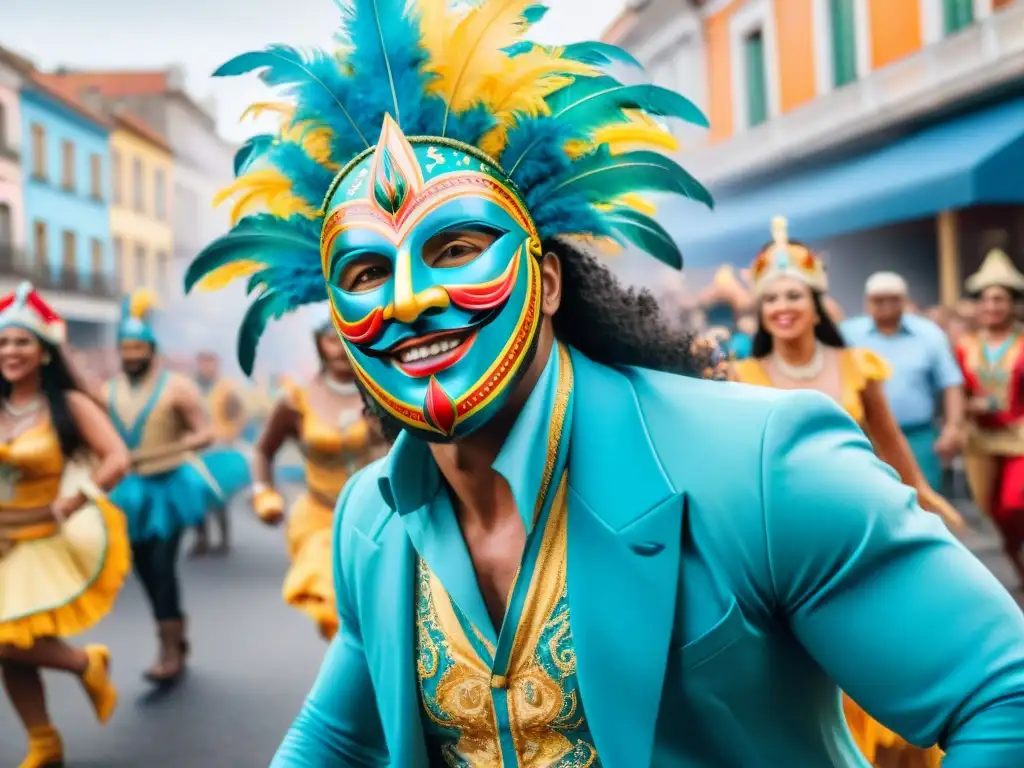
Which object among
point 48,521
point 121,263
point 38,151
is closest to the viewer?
point 48,521

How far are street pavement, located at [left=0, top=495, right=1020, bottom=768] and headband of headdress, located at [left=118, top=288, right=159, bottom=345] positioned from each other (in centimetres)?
204

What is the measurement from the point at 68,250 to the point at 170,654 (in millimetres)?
31327

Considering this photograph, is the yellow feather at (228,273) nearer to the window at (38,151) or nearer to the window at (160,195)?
the window at (38,151)

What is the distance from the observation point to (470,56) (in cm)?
199

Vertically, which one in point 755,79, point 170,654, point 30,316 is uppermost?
point 755,79

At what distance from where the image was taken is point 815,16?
55.5 ft

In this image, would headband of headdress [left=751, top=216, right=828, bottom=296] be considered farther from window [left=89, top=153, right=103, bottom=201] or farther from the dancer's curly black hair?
window [left=89, top=153, right=103, bottom=201]

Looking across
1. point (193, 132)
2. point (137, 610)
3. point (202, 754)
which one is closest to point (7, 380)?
point (202, 754)

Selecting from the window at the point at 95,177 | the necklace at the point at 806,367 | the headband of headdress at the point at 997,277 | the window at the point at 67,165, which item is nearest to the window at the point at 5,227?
the window at the point at 67,165

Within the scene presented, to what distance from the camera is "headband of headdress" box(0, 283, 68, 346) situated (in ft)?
18.7

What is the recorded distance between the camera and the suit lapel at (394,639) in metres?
1.89

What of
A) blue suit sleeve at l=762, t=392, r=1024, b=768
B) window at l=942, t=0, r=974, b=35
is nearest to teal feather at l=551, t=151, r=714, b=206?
blue suit sleeve at l=762, t=392, r=1024, b=768

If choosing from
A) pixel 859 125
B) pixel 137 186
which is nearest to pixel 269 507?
pixel 859 125

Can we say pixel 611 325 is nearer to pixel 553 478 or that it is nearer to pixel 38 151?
pixel 553 478
